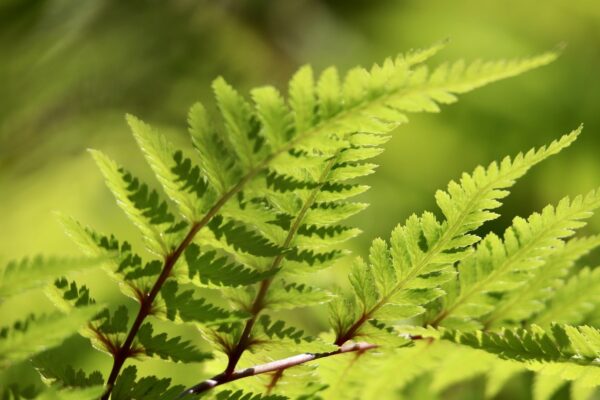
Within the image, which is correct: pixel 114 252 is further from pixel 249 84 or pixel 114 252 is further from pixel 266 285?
pixel 249 84

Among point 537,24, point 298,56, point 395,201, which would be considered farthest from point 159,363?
point 537,24

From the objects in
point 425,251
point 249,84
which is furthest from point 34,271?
point 249,84

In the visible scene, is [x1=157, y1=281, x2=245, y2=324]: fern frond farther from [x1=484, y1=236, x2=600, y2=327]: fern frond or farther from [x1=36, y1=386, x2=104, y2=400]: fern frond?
[x1=484, y1=236, x2=600, y2=327]: fern frond

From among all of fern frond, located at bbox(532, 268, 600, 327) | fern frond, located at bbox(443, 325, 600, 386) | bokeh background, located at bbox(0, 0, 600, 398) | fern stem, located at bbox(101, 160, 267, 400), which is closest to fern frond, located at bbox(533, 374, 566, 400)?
fern frond, located at bbox(532, 268, 600, 327)

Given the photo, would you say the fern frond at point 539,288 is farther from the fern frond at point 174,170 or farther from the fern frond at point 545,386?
the fern frond at point 174,170

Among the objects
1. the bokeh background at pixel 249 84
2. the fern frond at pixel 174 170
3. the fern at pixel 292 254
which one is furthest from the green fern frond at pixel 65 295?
the bokeh background at pixel 249 84

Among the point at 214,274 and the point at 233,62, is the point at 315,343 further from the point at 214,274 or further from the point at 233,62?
the point at 233,62
